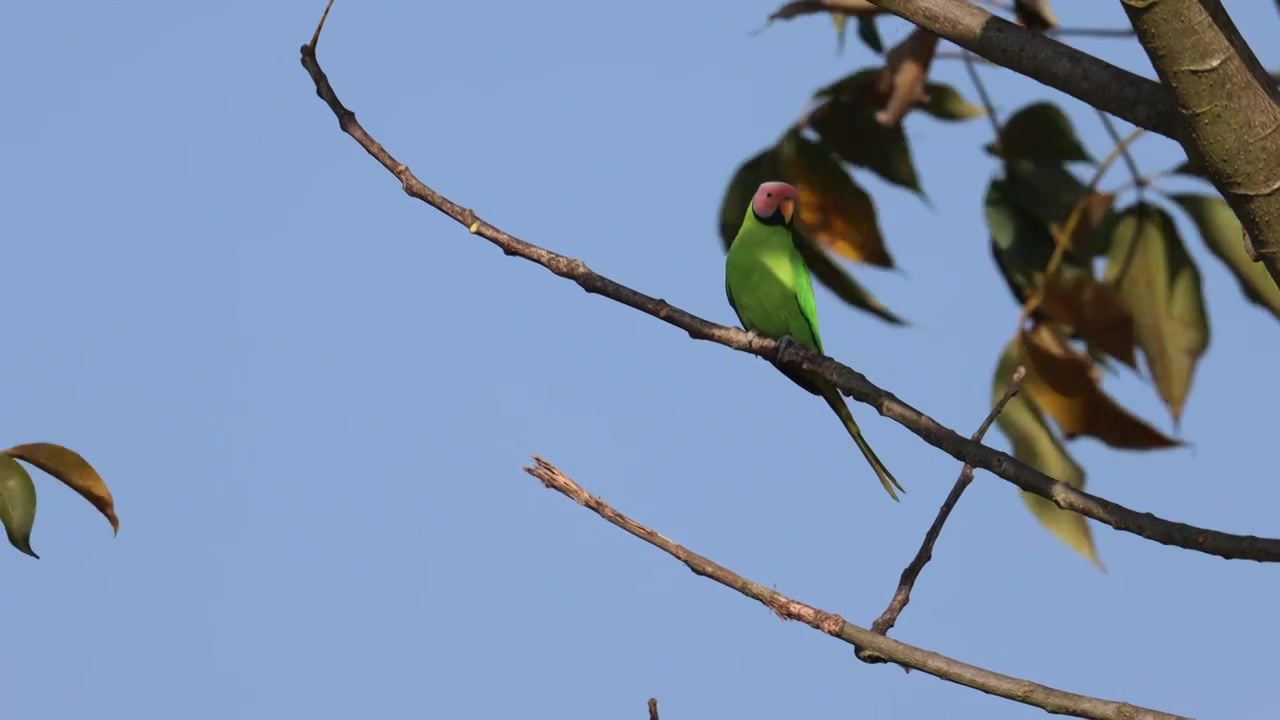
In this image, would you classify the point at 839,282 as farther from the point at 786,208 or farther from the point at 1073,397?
the point at 786,208

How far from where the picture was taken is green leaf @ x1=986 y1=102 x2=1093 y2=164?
3053 mm

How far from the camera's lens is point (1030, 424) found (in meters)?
2.48

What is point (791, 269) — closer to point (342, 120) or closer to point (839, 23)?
point (839, 23)

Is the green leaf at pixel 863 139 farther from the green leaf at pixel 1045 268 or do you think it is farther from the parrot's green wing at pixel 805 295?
the parrot's green wing at pixel 805 295

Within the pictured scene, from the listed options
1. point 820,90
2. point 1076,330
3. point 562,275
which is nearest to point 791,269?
point 820,90

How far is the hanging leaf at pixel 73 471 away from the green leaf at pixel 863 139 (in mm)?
1611

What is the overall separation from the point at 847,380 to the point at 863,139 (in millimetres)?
1251

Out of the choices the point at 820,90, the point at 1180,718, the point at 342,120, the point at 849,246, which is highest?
the point at 820,90

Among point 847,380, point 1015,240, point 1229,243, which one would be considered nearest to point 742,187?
point 1015,240

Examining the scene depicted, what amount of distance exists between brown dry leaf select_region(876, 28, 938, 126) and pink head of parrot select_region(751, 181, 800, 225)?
88cm

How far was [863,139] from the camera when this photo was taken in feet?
9.68

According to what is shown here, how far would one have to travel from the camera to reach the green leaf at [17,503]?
177cm

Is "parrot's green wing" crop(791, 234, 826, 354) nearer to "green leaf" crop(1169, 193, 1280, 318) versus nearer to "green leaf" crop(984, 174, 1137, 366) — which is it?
"green leaf" crop(984, 174, 1137, 366)

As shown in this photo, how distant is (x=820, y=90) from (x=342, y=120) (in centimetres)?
134
